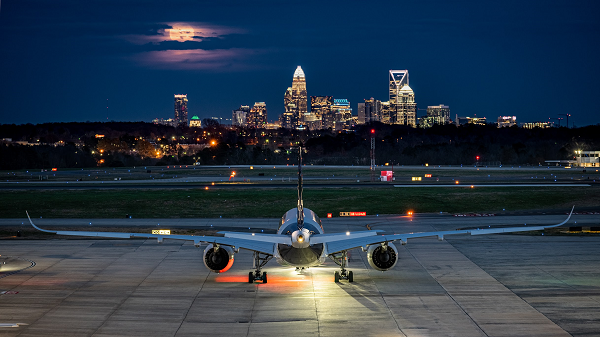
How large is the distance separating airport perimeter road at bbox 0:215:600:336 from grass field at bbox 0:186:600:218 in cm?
1918

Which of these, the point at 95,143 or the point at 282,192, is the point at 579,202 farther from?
the point at 95,143

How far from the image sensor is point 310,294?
81.6 ft

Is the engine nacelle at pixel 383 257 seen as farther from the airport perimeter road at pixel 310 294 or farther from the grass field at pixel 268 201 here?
the grass field at pixel 268 201

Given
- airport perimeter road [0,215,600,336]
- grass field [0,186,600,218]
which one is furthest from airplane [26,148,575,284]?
grass field [0,186,600,218]

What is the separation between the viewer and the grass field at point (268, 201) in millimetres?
55562

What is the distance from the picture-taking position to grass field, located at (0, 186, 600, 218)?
5556cm

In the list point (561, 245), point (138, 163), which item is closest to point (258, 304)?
point (561, 245)

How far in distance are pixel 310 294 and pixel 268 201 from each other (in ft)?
117

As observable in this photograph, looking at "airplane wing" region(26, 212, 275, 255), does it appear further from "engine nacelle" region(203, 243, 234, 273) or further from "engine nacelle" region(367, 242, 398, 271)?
"engine nacelle" region(367, 242, 398, 271)

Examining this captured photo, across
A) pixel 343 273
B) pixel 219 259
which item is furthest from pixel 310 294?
pixel 219 259

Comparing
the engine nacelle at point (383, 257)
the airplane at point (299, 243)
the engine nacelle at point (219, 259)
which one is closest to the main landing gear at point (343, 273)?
the airplane at point (299, 243)

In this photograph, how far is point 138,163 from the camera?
151 metres

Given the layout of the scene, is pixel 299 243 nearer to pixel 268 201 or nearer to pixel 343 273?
pixel 343 273

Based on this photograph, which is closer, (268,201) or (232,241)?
(232,241)
